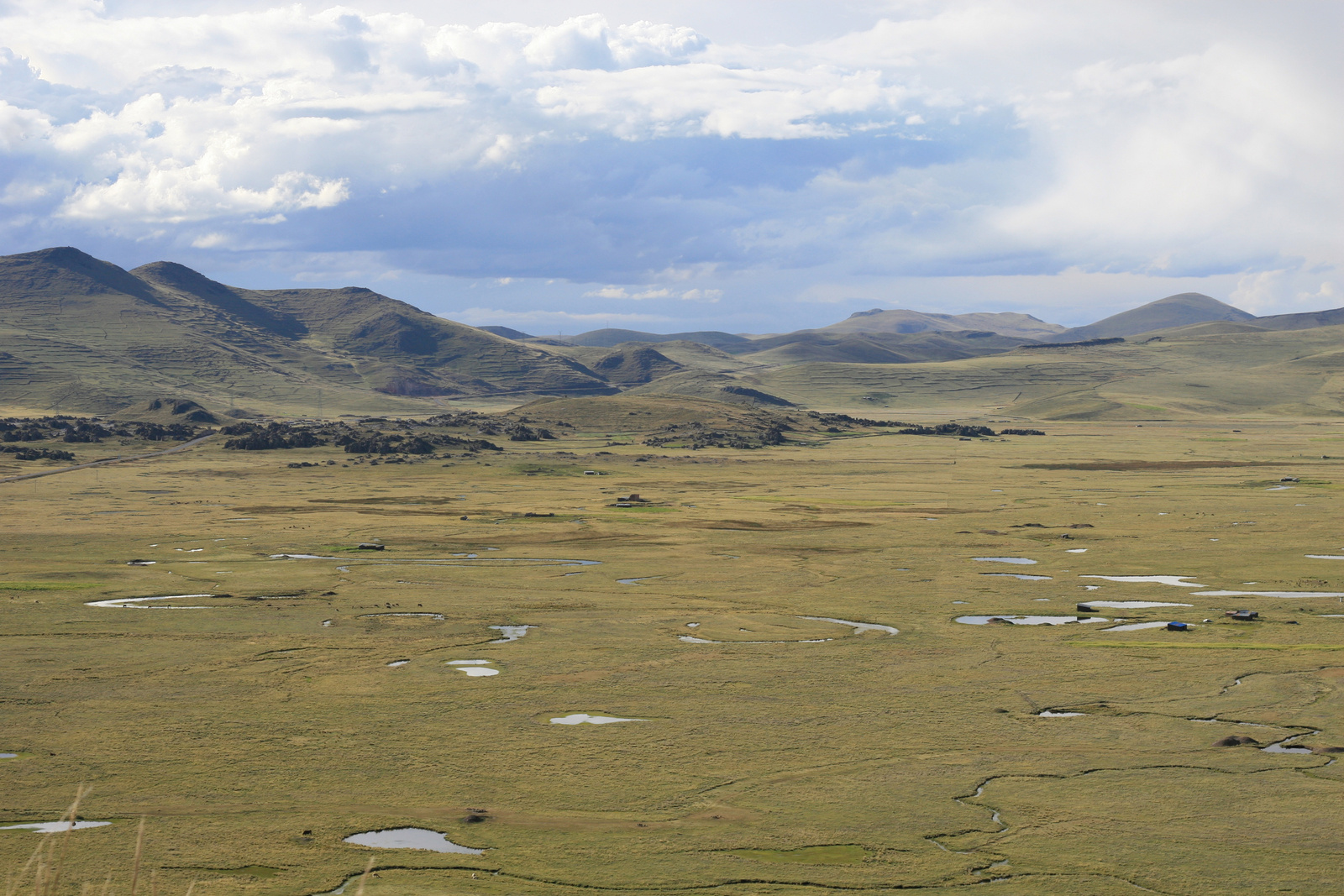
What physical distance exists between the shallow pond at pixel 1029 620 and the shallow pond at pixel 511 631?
16808mm

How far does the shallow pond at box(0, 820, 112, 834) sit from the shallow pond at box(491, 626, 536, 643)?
698 inches

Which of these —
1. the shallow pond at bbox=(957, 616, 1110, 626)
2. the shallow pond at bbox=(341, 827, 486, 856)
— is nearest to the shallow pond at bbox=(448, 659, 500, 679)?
the shallow pond at bbox=(341, 827, 486, 856)

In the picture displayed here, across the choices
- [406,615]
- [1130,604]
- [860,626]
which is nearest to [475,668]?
[406,615]

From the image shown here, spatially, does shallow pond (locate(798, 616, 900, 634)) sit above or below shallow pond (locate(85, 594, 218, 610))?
above

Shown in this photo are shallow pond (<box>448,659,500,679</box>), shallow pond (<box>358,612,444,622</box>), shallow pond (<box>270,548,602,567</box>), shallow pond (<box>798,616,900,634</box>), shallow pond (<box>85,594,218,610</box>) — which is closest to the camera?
shallow pond (<box>448,659,500,679</box>)

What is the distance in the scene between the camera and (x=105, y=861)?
18391 millimetres

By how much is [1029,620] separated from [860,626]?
6785 mm

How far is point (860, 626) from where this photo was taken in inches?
1597

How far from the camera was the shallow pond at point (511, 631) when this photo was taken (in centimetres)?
3772

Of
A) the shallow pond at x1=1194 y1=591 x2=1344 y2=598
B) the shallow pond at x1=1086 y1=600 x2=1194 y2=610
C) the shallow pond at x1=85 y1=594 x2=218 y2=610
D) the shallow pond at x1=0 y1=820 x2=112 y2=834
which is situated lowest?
the shallow pond at x1=85 y1=594 x2=218 y2=610

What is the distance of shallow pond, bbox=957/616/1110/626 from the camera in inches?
1590

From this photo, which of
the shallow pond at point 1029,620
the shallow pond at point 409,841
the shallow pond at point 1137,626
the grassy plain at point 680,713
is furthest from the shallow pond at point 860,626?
the shallow pond at point 409,841

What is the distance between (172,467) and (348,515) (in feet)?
205

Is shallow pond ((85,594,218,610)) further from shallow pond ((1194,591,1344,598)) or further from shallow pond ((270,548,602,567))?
shallow pond ((1194,591,1344,598))
